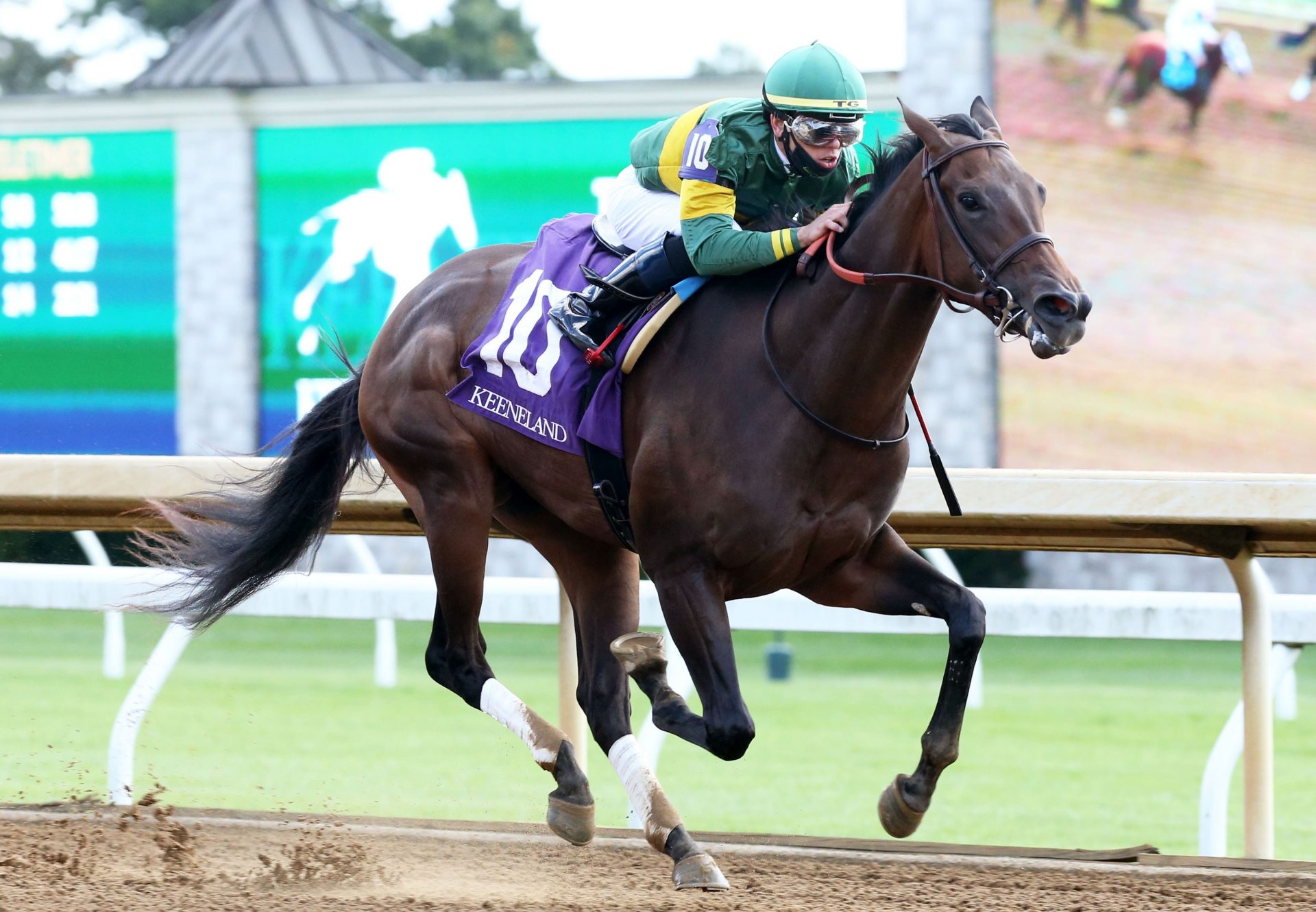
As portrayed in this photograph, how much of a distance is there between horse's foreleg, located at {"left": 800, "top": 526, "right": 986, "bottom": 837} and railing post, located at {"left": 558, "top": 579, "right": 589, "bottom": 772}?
0.89m

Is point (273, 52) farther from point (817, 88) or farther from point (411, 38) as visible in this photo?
point (411, 38)

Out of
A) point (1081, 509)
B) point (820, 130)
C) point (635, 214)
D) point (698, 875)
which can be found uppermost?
point (820, 130)

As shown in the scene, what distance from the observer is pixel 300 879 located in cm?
359

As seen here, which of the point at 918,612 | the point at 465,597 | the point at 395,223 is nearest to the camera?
the point at 918,612

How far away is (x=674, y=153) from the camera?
370 centimetres

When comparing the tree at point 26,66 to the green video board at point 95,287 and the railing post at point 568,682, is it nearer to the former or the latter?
the green video board at point 95,287

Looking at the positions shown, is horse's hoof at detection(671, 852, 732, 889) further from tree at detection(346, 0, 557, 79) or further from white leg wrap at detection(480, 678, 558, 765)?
tree at detection(346, 0, 557, 79)

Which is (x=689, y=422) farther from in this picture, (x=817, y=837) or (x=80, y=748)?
(x=80, y=748)

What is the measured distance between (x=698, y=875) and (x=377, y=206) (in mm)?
10761

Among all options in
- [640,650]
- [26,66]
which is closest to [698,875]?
[640,650]

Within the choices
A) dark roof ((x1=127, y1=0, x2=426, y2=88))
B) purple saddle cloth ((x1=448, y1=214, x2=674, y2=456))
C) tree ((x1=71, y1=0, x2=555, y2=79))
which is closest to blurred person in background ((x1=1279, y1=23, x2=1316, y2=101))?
dark roof ((x1=127, y1=0, x2=426, y2=88))

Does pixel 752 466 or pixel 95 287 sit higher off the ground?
pixel 752 466

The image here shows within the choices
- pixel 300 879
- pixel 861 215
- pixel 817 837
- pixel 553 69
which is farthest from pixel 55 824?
pixel 553 69

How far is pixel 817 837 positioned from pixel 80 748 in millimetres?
3274
